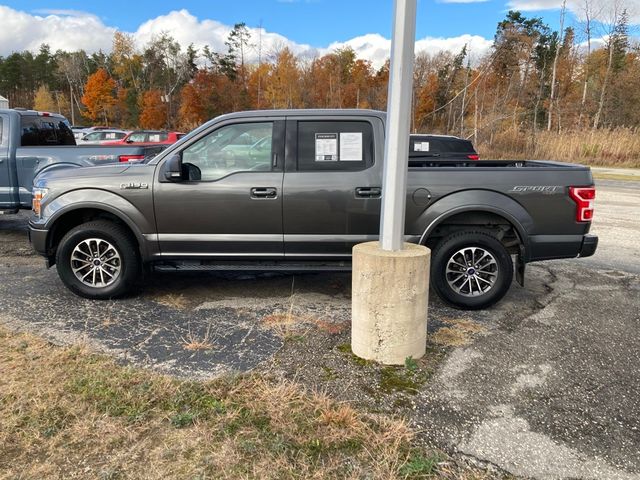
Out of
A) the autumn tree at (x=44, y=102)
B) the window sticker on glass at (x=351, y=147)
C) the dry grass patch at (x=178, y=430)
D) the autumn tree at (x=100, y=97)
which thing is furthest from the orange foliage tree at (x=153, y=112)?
the dry grass patch at (x=178, y=430)

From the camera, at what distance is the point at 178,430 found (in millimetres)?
2914

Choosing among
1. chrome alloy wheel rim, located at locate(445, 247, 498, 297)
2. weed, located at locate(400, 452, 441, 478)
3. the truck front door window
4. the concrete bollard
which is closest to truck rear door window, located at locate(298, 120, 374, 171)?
the truck front door window

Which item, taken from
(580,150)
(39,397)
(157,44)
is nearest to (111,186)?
(39,397)

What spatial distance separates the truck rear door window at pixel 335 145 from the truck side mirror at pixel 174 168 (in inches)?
45.1

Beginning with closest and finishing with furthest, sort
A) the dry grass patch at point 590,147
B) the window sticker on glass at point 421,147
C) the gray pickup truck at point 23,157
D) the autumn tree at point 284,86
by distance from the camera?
the gray pickup truck at point 23,157, the window sticker on glass at point 421,147, the dry grass patch at point 590,147, the autumn tree at point 284,86

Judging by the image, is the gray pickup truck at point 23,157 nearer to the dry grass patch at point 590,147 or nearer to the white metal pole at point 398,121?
the white metal pole at point 398,121

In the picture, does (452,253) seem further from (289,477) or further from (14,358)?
(14,358)

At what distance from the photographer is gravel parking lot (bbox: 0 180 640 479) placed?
2941mm

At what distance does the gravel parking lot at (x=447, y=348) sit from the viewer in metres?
2.94

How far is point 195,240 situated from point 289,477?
297cm

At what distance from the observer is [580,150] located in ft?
86.1

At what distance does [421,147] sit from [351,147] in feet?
19.6

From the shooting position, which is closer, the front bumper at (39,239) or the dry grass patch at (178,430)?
the dry grass patch at (178,430)

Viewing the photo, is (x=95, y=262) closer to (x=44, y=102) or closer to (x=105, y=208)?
(x=105, y=208)
